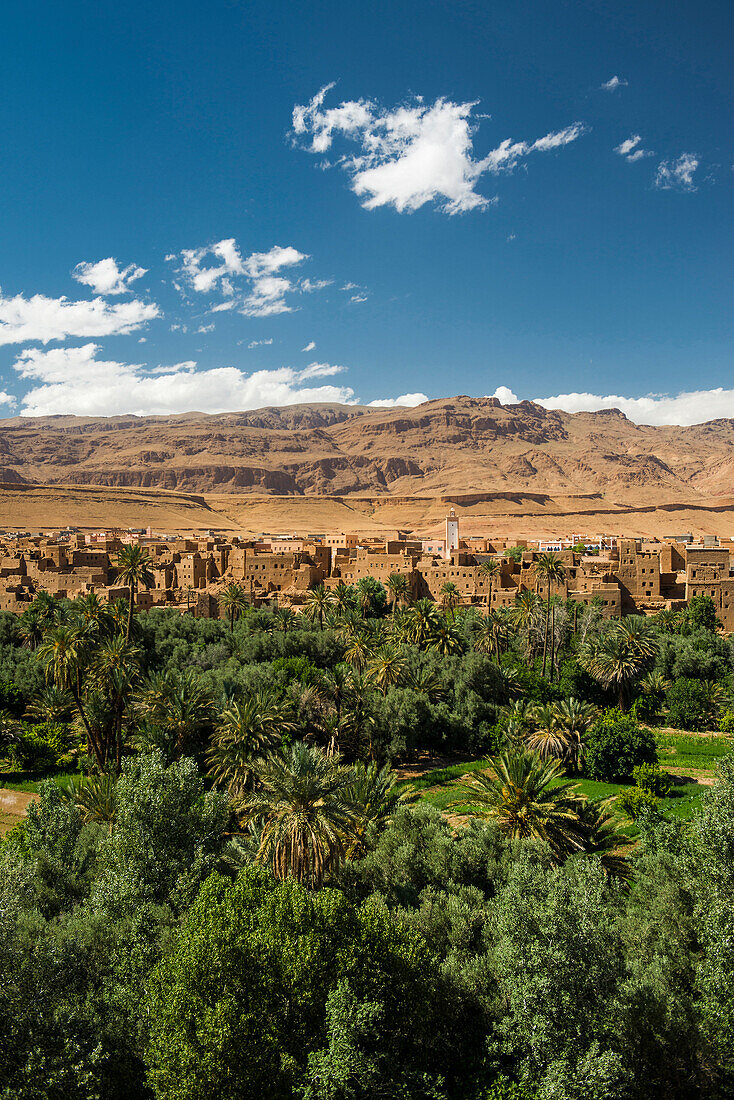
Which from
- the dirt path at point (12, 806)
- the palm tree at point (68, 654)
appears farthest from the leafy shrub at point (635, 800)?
the dirt path at point (12, 806)

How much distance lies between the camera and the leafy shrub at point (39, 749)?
94.8 ft

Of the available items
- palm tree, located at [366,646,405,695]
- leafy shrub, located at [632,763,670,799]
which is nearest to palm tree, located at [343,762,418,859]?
leafy shrub, located at [632,763,670,799]

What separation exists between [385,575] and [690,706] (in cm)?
3356

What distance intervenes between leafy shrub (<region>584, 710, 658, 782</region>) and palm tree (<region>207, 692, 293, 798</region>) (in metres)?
12.8

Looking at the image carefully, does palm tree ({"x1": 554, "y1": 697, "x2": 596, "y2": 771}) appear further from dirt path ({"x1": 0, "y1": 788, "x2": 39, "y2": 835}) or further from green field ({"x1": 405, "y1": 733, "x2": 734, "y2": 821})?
dirt path ({"x1": 0, "y1": 788, "x2": 39, "y2": 835})

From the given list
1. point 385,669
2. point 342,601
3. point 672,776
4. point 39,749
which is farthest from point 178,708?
point 342,601

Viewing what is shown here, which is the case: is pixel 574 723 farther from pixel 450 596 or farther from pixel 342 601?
pixel 450 596

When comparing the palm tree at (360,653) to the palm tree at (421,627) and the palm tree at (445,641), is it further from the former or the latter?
the palm tree at (445,641)

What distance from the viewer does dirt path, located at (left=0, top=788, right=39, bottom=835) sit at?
76.9 ft

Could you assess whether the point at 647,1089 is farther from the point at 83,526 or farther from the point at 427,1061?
the point at 83,526

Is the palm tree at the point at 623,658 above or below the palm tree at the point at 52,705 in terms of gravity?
above

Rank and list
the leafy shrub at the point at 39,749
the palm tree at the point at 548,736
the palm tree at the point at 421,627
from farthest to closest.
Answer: the palm tree at the point at 421,627 < the leafy shrub at the point at 39,749 < the palm tree at the point at 548,736

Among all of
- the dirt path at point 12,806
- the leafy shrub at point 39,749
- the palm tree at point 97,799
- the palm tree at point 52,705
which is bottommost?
the dirt path at point 12,806

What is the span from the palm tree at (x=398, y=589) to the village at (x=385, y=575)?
68 centimetres
